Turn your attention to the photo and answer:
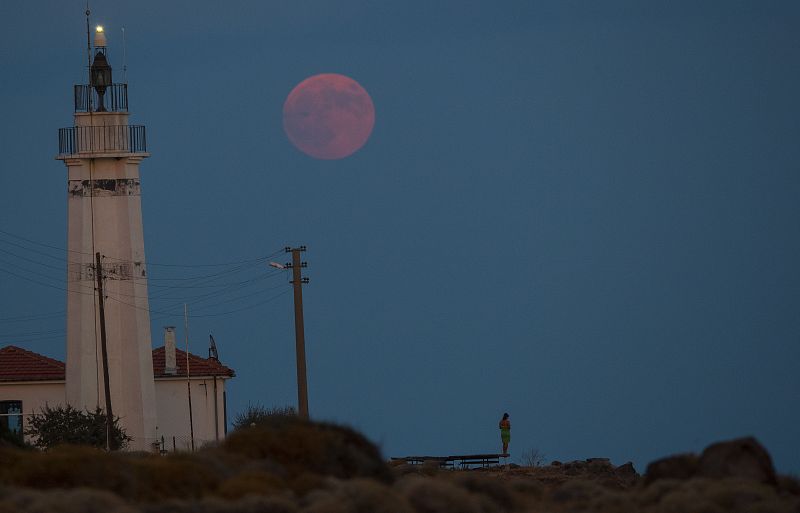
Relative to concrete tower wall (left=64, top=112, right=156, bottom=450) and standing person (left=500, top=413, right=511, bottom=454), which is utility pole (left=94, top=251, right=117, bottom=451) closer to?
concrete tower wall (left=64, top=112, right=156, bottom=450)

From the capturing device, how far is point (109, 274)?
54.7 metres

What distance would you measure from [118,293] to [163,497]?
3131 cm

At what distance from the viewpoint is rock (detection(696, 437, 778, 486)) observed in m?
25.4

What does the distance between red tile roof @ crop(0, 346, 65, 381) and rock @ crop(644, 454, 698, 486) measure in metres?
36.1

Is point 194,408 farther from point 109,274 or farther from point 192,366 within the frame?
point 109,274

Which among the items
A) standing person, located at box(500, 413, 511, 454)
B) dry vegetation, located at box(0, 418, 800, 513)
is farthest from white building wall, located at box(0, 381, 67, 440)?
dry vegetation, located at box(0, 418, 800, 513)

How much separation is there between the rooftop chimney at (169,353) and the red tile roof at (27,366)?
4208 millimetres

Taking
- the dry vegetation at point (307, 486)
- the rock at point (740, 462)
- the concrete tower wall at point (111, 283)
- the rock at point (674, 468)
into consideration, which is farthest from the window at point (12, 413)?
the rock at point (740, 462)

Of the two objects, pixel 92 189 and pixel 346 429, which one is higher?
pixel 92 189

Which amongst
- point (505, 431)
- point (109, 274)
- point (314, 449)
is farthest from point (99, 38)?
point (314, 449)

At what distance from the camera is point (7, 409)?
5878 centimetres

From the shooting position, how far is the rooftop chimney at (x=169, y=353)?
62.9 m

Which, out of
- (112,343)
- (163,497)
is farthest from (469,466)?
(163,497)

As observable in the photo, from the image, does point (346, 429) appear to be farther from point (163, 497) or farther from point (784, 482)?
point (784, 482)
